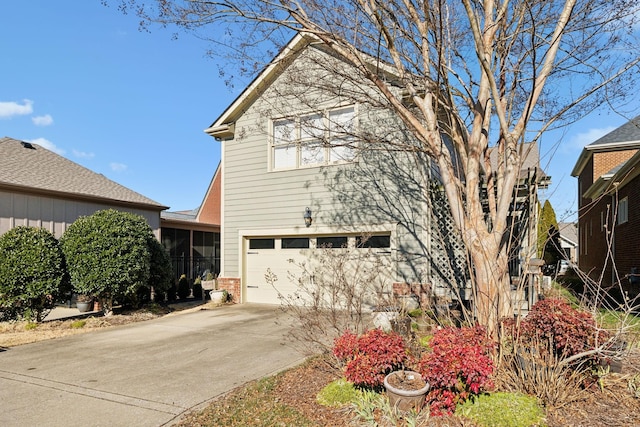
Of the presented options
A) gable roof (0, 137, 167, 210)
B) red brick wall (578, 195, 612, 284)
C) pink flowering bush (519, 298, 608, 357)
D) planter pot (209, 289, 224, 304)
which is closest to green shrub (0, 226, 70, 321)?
gable roof (0, 137, 167, 210)

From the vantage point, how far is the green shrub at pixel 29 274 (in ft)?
28.3

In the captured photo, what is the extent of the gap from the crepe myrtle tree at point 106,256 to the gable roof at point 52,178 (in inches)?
93.7

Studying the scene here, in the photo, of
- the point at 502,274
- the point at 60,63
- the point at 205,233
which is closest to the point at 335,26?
the point at 502,274

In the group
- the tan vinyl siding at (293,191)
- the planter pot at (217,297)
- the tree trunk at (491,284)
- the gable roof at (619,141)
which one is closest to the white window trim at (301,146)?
the tan vinyl siding at (293,191)

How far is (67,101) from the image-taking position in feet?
43.1

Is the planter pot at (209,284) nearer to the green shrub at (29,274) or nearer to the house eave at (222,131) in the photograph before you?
the green shrub at (29,274)

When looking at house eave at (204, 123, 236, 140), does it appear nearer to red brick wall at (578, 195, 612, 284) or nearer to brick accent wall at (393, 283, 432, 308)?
brick accent wall at (393, 283, 432, 308)

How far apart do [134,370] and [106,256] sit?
448cm

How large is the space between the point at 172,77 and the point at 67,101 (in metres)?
5.28

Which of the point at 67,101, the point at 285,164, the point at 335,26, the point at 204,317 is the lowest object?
the point at 204,317

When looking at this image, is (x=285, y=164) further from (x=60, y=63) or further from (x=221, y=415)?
(x=221, y=415)

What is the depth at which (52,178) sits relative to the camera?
482 inches

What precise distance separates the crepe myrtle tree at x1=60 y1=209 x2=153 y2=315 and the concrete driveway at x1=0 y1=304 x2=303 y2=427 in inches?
42.0

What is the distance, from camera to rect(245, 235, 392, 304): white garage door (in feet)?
35.2
